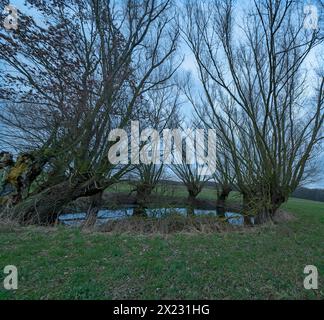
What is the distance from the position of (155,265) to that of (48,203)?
17.1 ft

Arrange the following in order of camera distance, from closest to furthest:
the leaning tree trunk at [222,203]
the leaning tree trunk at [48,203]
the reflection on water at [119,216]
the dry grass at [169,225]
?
the dry grass at [169,225]
the leaning tree trunk at [48,203]
the reflection on water at [119,216]
the leaning tree trunk at [222,203]

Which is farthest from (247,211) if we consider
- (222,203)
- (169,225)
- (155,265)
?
(155,265)

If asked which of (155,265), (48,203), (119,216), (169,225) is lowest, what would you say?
(155,265)

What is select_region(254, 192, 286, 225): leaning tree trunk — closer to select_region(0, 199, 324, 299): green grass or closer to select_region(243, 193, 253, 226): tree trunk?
select_region(243, 193, 253, 226): tree trunk

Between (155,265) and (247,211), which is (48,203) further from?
(247,211)

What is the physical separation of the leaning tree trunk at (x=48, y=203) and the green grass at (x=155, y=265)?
4.23ft

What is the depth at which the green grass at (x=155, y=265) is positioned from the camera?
312cm

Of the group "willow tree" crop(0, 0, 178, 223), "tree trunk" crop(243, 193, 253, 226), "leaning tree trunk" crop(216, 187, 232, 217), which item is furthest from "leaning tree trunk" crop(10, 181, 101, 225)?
"leaning tree trunk" crop(216, 187, 232, 217)

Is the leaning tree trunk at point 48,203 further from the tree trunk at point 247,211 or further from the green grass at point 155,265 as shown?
the tree trunk at point 247,211

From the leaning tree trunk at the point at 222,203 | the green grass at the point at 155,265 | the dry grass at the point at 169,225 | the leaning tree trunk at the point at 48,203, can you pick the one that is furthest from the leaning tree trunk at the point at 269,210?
the leaning tree trunk at the point at 48,203

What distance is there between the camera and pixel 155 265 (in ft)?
12.4

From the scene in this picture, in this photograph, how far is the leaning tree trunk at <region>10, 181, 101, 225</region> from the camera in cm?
675
